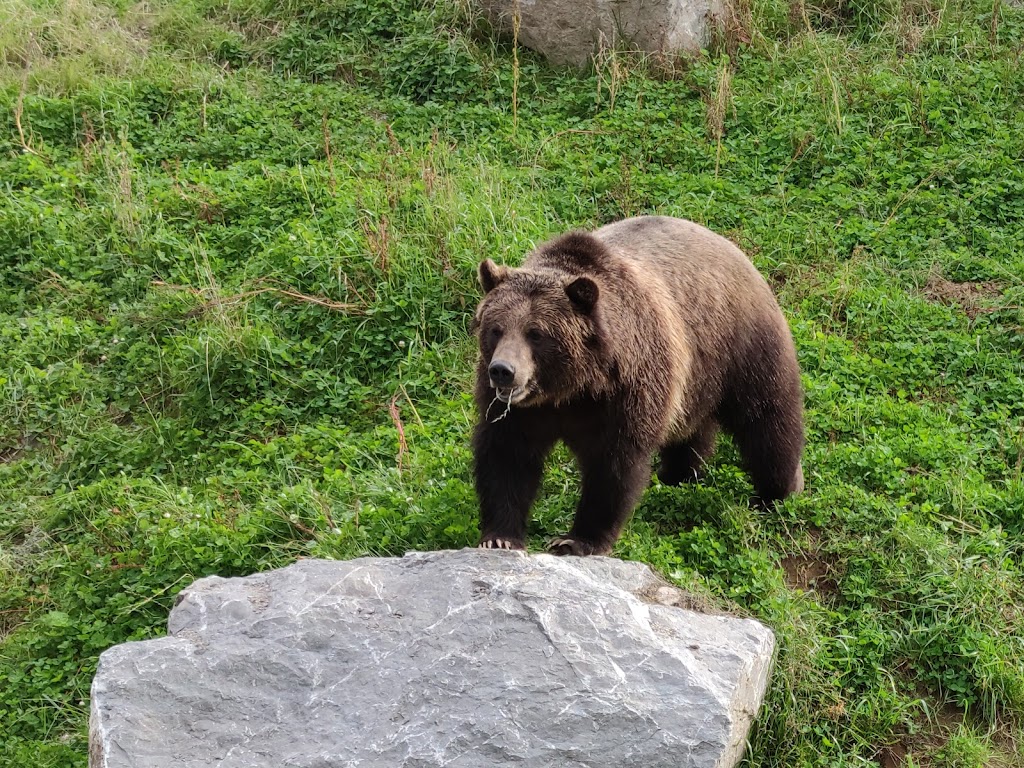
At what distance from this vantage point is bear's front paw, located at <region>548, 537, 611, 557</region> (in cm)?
510

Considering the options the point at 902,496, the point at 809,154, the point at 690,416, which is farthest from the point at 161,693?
the point at 809,154

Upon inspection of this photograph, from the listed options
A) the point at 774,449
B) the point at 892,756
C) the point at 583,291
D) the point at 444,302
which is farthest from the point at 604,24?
the point at 892,756

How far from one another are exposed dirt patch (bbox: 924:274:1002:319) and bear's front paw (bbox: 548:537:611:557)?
3832 mm

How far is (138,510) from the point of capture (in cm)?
612

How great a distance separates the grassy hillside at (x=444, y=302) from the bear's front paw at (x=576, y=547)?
28cm

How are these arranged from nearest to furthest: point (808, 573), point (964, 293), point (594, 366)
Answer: point (594, 366)
point (808, 573)
point (964, 293)

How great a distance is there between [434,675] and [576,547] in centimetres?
115

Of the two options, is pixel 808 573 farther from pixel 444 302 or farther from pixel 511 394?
pixel 444 302

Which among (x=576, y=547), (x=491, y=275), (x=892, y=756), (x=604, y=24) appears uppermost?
(x=604, y=24)

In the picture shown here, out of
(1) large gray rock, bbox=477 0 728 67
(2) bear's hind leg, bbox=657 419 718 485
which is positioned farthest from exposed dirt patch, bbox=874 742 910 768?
(1) large gray rock, bbox=477 0 728 67

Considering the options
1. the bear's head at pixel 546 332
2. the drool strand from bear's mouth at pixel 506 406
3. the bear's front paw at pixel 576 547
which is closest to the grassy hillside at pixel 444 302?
the bear's front paw at pixel 576 547

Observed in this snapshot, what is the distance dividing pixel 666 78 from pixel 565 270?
5162 mm

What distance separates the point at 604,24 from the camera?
990cm

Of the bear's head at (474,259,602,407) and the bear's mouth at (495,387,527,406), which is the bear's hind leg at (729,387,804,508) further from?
the bear's mouth at (495,387,527,406)
